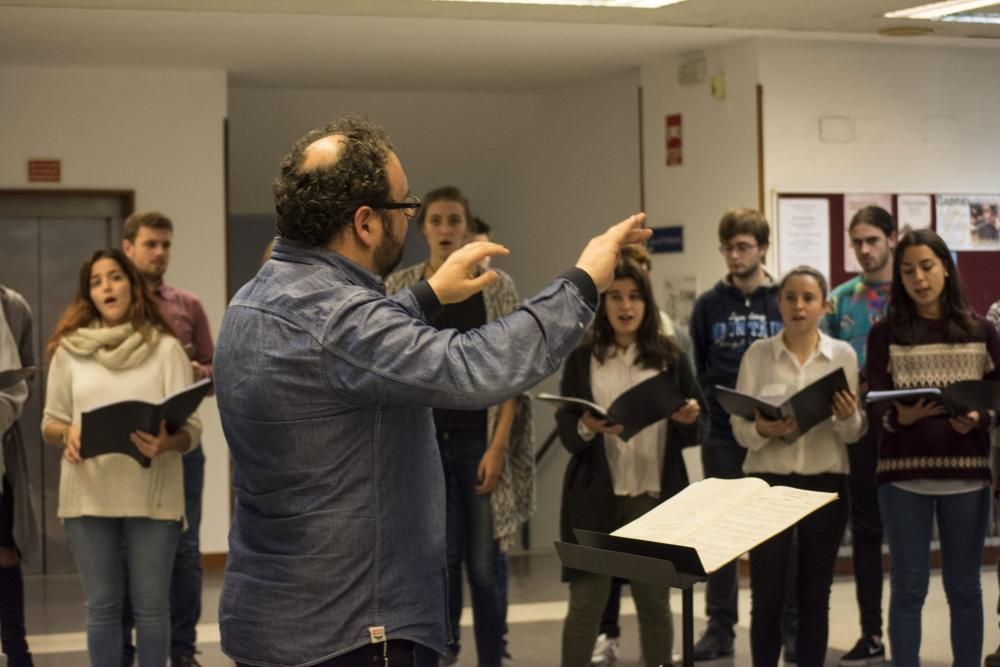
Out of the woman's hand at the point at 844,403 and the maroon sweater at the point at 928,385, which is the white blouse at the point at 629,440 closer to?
the woman's hand at the point at 844,403

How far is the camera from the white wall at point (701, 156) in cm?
739

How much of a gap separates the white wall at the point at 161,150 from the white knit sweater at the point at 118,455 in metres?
3.56

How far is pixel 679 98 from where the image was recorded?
25.8 ft

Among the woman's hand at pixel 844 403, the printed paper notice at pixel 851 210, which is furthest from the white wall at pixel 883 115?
the woman's hand at pixel 844 403

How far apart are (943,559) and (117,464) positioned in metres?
2.58

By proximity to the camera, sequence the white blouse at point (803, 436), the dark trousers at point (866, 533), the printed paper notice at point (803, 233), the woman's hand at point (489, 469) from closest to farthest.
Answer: the white blouse at point (803, 436) → the woman's hand at point (489, 469) → the dark trousers at point (866, 533) → the printed paper notice at point (803, 233)

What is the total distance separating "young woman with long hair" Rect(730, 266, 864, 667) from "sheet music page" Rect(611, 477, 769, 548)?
6.68 ft

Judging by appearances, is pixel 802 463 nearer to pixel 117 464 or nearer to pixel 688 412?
pixel 688 412

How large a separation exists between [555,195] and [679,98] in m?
1.82

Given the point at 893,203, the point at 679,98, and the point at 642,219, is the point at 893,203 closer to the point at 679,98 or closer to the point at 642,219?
the point at 679,98

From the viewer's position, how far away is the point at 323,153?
6.57ft

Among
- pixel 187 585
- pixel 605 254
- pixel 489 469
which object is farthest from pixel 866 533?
pixel 605 254

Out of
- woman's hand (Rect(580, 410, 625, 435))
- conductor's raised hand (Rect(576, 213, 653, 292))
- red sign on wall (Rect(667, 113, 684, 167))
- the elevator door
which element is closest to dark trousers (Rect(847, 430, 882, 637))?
woman's hand (Rect(580, 410, 625, 435))

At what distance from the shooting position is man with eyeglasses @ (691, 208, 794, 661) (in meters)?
5.22
